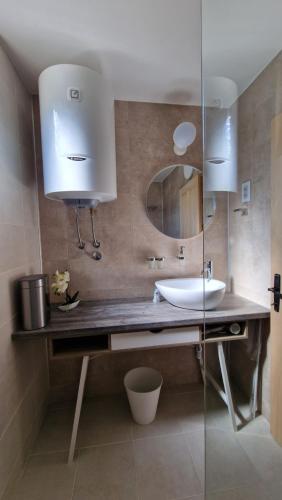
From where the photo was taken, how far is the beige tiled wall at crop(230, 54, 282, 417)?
1.31 metres

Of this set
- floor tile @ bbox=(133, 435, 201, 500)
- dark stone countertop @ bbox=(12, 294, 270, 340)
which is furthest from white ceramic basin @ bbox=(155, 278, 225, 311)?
floor tile @ bbox=(133, 435, 201, 500)

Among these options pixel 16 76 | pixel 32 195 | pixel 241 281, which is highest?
pixel 16 76

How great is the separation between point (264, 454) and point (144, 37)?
2.40 m

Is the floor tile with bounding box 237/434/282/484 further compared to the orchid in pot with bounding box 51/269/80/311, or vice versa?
the orchid in pot with bounding box 51/269/80/311

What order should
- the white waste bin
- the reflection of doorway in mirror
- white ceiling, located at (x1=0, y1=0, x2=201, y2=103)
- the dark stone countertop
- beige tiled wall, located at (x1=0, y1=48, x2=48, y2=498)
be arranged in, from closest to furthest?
1. white ceiling, located at (x1=0, y1=0, x2=201, y2=103)
2. beige tiled wall, located at (x1=0, y1=48, x2=48, y2=498)
3. the dark stone countertop
4. the white waste bin
5. the reflection of doorway in mirror

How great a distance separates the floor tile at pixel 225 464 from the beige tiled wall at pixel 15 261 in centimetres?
103

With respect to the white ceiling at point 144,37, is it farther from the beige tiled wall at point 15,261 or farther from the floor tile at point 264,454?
the floor tile at point 264,454

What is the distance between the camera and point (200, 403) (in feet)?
5.47

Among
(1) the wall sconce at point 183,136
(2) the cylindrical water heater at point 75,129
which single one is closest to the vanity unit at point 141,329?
(2) the cylindrical water heater at point 75,129

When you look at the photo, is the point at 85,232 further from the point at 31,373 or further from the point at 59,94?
the point at 31,373

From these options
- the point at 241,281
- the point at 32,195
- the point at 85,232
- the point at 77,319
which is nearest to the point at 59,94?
the point at 32,195

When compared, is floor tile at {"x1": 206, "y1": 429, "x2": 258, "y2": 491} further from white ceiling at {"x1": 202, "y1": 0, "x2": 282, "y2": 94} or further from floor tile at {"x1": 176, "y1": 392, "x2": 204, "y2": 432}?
white ceiling at {"x1": 202, "y1": 0, "x2": 282, "y2": 94}

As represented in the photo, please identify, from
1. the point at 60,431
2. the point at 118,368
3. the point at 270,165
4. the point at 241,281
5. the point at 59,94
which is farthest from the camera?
the point at 118,368

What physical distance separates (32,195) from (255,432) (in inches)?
84.0
